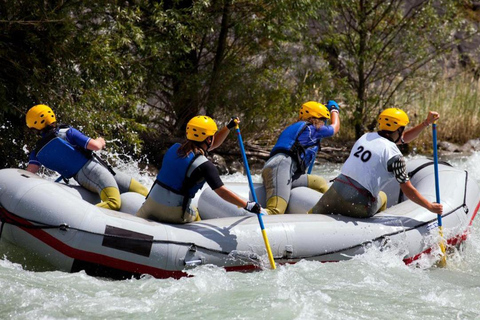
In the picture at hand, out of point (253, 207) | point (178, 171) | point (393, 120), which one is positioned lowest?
point (253, 207)

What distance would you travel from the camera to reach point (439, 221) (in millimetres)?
6434

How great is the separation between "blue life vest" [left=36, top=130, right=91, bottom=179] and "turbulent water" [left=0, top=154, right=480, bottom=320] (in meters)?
1.17

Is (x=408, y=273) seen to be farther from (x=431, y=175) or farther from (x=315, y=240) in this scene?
(x=431, y=175)

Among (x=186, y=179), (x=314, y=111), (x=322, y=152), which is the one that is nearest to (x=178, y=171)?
(x=186, y=179)

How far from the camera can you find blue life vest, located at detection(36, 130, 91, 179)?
21.0 ft

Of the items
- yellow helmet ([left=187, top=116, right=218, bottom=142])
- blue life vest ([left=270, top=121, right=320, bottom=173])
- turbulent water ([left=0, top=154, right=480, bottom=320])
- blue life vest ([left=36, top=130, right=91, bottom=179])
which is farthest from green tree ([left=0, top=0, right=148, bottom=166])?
turbulent water ([left=0, top=154, right=480, bottom=320])

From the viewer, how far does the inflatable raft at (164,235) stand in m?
5.47

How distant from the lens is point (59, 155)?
21.0ft

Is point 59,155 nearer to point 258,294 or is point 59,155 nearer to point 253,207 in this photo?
point 253,207

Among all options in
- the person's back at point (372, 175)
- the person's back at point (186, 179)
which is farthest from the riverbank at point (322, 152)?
the person's back at point (186, 179)

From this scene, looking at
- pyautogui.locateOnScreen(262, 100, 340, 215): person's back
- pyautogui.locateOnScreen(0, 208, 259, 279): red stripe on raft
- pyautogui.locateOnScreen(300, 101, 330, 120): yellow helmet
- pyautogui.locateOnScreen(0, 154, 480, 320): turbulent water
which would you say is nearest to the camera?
pyautogui.locateOnScreen(0, 154, 480, 320): turbulent water

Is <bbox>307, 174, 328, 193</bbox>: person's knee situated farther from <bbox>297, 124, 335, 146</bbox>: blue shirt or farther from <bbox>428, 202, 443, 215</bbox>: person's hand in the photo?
<bbox>428, 202, 443, 215</bbox>: person's hand

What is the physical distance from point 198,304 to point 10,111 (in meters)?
4.99

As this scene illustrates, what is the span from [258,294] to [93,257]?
1.33m
